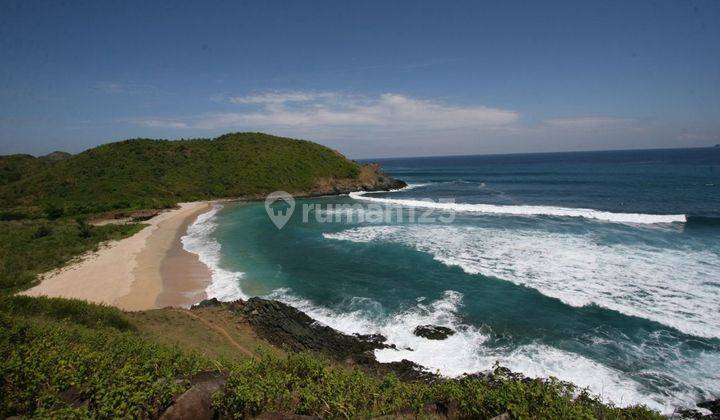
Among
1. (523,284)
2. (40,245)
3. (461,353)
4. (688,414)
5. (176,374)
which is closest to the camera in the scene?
(176,374)

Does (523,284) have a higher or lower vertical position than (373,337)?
higher

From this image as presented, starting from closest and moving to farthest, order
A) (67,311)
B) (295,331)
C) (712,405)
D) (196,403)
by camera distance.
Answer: (196,403), (712,405), (67,311), (295,331)

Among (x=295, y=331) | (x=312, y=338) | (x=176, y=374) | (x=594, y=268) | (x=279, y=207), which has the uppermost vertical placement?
(x=176, y=374)

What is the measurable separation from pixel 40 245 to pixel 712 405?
115 feet

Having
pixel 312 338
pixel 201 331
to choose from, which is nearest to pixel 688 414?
pixel 312 338

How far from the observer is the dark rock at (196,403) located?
5254mm

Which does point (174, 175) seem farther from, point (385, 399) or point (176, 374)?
point (385, 399)

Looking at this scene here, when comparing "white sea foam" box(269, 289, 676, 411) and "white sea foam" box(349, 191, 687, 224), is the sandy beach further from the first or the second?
"white sea foam" box(349, 191, 687, 224)

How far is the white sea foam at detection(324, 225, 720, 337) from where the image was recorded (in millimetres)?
13984

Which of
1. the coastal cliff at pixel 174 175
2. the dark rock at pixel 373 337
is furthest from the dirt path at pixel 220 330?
the coastal cliff at pixel 174 175

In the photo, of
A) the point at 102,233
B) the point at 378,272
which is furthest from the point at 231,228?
the point at 378,272

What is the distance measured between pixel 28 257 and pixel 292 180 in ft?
134

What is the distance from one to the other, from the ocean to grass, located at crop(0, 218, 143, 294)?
22.3ft

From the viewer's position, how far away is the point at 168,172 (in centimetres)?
5725
